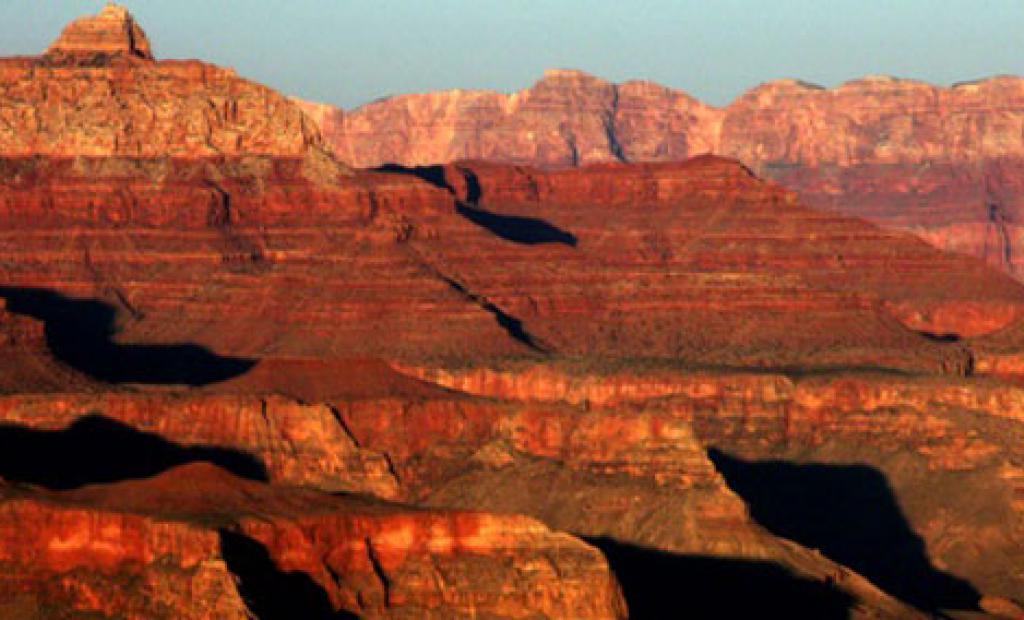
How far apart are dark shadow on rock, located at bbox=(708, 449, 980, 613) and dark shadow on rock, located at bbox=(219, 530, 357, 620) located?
4485 centimetres

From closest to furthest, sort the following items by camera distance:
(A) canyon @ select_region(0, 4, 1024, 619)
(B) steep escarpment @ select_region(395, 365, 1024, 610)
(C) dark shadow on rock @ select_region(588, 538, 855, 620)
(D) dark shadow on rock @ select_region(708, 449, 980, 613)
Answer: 1. (A) canyon @ select_region(0, 4, 1024, 619)
2. (C) dark shadow on rock @ select_region(588, 538, 855, 620)
3. (D) dark shadow on rock @ select_region(708, 449, 980, 613)
4. (B) steep escarpment @ select_region(395, 365, 1024, 610)

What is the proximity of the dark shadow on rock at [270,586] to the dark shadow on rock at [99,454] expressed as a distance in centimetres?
3928

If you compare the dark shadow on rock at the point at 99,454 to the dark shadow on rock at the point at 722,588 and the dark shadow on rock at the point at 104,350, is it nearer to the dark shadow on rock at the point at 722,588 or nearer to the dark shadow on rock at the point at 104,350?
the dark shadow on rock at the point at 104,350

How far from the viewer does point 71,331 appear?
616ft

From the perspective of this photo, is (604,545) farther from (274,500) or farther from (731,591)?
(274,500)

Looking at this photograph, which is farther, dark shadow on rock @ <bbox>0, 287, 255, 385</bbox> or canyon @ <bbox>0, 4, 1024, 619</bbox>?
dark shadow on rock @ <bbox>0, 287, 255, 385</bbox>

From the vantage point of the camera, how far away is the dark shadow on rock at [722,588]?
115 meters

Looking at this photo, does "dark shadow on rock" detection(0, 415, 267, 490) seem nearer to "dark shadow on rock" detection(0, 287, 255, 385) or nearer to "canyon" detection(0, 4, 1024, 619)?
"canyon" detection(0, 4, 1024, 619)

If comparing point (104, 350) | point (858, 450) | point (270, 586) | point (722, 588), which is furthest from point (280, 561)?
point (104, 350)

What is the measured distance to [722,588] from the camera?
118 meters

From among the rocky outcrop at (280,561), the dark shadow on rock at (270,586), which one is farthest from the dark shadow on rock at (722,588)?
the dark shadow on rock at (270,586)

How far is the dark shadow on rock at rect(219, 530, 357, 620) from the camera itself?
93.2 metres

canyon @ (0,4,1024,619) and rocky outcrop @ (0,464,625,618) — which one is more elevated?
rocky outcrop @ (0,464,625,618)

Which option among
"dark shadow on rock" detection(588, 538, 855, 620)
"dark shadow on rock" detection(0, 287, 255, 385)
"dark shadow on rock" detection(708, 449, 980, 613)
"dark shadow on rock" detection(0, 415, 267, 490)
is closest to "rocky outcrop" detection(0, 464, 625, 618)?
"dark shadow on rock" detection(588, 538, 855, 620)
